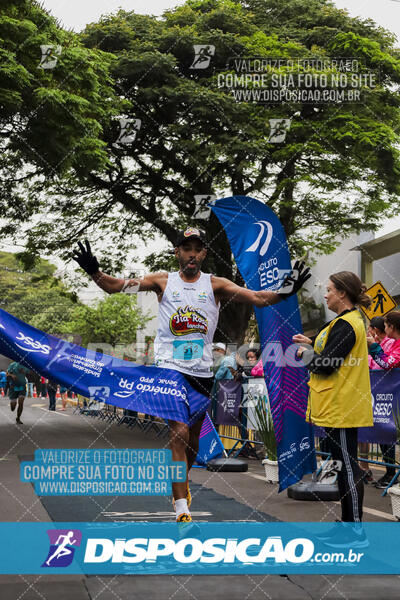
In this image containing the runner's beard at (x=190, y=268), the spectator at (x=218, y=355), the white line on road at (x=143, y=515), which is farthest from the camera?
the spectator at (x=218, y=355)

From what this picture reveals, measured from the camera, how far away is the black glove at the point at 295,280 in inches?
203

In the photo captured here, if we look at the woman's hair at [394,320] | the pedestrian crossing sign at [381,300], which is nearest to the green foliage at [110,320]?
the pedestrian crossing sign at [381,300]

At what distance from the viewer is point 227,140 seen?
1902 centimetres

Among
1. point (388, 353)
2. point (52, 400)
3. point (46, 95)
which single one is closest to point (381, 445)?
point (388, 353)

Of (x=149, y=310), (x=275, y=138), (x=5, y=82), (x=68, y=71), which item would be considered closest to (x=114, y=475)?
(x=5, y=82)

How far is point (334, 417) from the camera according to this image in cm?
504

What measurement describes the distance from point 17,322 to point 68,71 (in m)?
9.32

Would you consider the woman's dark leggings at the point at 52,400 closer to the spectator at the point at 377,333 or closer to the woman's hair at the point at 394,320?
the spectator at the point at 377,333

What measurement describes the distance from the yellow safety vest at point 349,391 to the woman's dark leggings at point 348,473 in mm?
96

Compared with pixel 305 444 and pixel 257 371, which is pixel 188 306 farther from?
pixel 257 371

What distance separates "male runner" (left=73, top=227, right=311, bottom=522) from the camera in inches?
203

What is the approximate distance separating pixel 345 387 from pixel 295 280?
2.72 ft

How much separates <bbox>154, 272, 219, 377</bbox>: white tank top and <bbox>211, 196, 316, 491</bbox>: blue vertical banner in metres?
1.77

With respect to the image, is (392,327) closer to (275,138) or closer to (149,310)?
(275,138)
